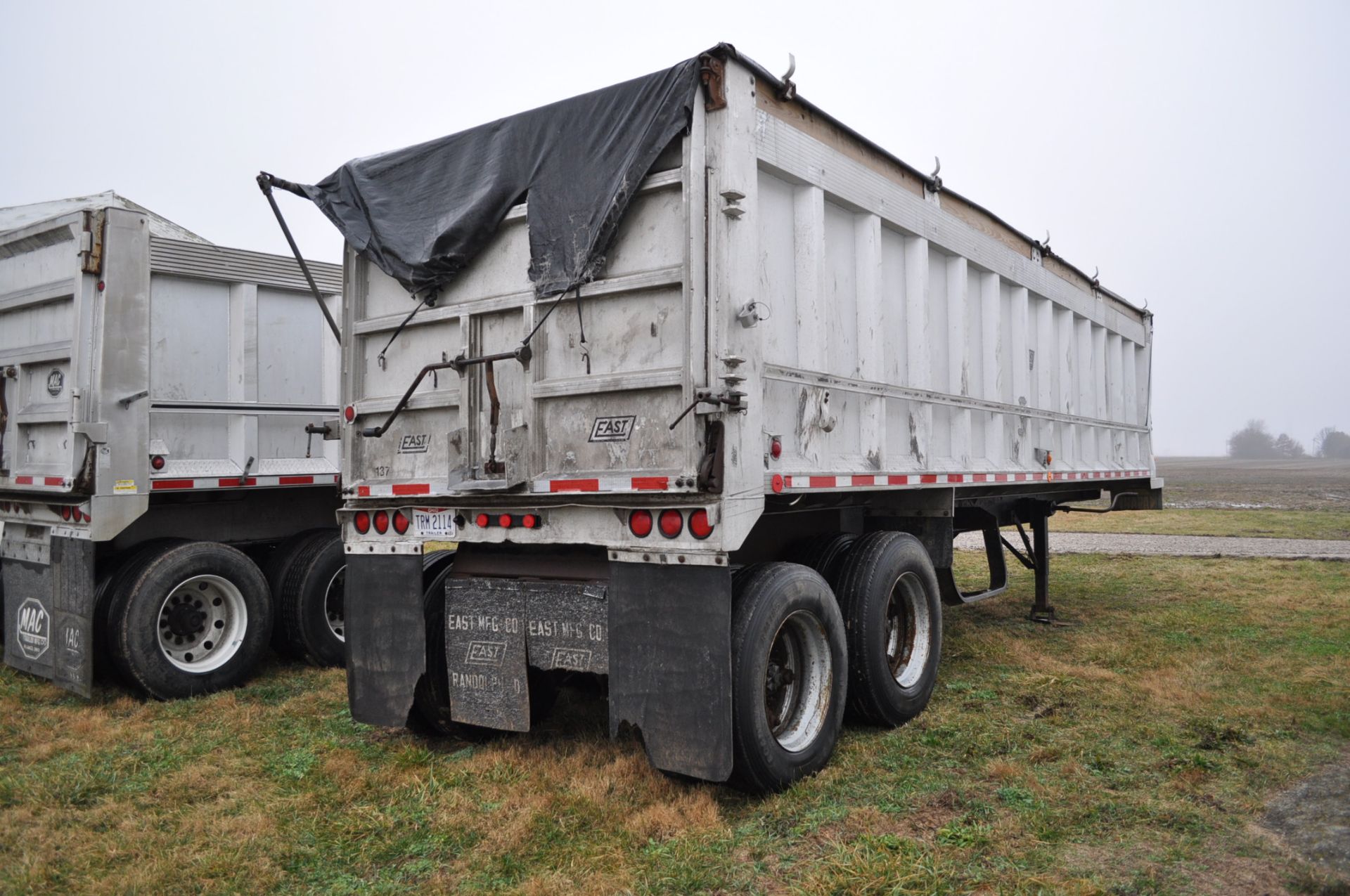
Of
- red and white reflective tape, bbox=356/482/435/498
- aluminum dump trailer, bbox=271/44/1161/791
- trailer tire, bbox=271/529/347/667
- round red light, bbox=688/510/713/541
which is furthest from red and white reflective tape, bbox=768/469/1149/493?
trailer tire, bbox=271/529/347/667

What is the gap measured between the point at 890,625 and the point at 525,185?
10.8ft

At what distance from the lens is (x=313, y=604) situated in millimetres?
7383

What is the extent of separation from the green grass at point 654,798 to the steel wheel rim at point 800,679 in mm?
263

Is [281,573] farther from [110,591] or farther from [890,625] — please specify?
[890,625]

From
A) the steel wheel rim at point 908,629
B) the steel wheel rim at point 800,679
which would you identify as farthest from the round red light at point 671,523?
the steel wheel rim at point 908,629

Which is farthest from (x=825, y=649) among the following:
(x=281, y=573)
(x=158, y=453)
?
(x=158, y=453)

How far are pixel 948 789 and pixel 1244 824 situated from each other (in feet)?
3.86

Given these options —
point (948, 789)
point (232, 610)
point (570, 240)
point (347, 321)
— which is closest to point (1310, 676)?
point (948, 789)

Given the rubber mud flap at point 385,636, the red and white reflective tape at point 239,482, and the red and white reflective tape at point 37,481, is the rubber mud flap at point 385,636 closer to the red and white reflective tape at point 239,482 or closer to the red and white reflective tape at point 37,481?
the red and white reflective tape at point 239,482

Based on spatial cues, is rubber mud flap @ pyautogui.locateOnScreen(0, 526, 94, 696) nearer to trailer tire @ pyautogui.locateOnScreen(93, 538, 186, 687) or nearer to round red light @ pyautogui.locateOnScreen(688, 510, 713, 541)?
trailer tire @ pyautogui.locateOnScreen(93, 538, 186, 687)

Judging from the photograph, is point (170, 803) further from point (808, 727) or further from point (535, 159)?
point (535, 159)

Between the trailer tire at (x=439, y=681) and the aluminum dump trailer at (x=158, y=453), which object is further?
the aluminum dump trailer at (x=158, y=453)

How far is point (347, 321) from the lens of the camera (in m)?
5.69

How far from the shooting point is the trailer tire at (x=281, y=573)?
7.46 metres
